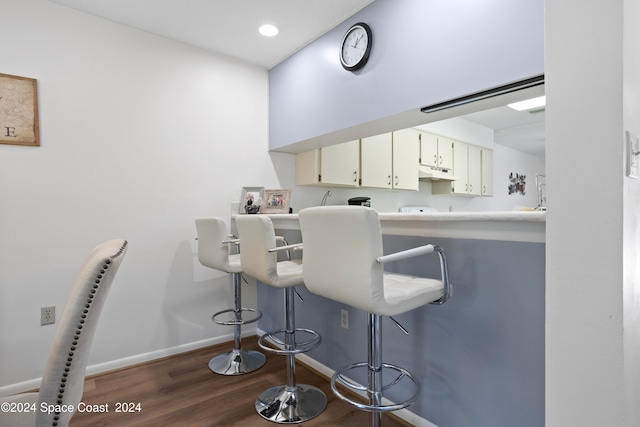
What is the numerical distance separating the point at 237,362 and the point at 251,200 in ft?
4.30

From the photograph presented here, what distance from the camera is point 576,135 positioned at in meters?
0.83

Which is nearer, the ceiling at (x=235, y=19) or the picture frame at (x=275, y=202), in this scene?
the ceiling at (x=235, y=19)

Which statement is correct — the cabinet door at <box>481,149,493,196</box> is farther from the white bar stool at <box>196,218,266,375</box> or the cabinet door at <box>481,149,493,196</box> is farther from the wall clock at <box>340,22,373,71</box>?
the white bar stool at <box>196,218,266,375</box>

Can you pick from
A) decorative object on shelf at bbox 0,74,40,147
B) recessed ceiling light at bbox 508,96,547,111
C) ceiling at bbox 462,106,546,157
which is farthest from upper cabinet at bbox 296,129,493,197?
decorative object on shelf at bbox 0,74,40,147

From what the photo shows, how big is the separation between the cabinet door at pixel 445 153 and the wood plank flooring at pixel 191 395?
123 inches

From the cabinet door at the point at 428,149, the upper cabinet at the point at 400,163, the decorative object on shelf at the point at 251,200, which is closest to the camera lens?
the decorative object on shelf at the point at 251,200

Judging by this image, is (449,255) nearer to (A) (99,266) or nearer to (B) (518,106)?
(A) (99,266)

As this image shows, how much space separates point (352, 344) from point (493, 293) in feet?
3.16

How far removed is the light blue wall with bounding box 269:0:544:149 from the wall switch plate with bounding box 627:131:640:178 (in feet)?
2.25

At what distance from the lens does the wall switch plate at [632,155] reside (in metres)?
0.80

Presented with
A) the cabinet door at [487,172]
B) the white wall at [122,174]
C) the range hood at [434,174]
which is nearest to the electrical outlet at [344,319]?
the white wall at [122,174]

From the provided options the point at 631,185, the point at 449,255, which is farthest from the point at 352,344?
the point at 631,185

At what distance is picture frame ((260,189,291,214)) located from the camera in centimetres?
294

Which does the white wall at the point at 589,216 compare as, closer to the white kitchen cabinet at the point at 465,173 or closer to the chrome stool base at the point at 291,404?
the chrome stool base at the point at 291,404
